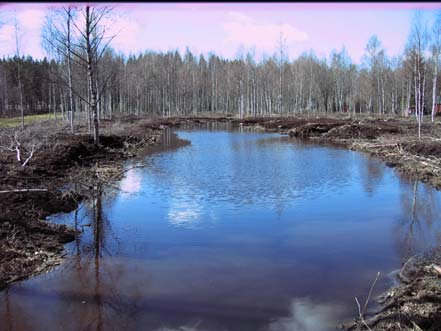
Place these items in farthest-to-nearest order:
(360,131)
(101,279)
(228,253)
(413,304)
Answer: (360,131), (228,253), (101,279), (413,304)

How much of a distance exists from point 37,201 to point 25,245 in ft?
9.64

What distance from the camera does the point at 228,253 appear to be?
831cm

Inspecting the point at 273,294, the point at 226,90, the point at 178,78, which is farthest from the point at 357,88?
the point at 273,294

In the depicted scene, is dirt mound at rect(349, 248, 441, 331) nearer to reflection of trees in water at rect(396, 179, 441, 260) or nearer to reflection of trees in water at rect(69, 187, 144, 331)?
→ reflection of trees in water at rect(396, 179, 441, 260)

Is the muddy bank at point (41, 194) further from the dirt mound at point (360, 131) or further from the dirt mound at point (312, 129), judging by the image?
the dirt mound at point (312, 129)

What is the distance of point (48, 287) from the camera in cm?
666

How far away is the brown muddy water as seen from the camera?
589 centimetres

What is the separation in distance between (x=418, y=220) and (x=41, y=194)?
9.61 m

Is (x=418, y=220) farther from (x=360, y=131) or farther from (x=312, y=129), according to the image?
(x=312, y=129)

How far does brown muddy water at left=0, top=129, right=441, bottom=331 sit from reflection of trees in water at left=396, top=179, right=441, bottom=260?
3 cm

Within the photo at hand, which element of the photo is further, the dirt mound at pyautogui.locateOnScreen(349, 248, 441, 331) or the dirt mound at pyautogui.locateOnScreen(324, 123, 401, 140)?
the dirt mound at pyautogui.locateOnScreen(324, 123, 401, 140)

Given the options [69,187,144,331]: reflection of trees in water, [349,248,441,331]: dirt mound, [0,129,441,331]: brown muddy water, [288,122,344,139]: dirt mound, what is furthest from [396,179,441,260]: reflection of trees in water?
[288,122,344,139]: dirt mound

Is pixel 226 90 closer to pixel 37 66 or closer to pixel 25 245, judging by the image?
pixel 37 66

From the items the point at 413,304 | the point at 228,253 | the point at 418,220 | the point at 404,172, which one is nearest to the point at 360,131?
the point at 404,172
